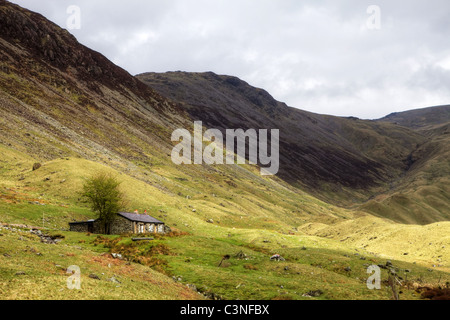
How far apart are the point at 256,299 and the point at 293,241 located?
138 ft

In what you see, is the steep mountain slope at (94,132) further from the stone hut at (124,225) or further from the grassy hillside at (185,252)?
the stone hut at (124,225)

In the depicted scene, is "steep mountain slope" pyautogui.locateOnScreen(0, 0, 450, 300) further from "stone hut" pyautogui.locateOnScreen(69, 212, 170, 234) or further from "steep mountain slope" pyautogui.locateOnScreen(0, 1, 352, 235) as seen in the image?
"stone hut" pyautogui.locateOnScreen(69, 212, 170, 234)

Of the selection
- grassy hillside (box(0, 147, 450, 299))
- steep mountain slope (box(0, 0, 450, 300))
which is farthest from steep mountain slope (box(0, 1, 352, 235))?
grassy hillside (box(0, 147, 450, 299))

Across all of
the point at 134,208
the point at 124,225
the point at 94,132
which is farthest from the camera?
the point at 94,132

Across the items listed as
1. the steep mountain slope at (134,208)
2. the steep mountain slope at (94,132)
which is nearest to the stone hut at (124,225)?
the steep mountain slope at (134,208)

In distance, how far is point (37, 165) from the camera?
3307 inches

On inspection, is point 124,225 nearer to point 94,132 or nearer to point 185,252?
point 185,252

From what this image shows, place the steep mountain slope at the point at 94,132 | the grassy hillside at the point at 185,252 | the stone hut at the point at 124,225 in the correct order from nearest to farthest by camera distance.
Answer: the grassy hillside at the point at 185,252 → the stone hut at the point at 124,225 → the steep mountain slope at the point at 94,132

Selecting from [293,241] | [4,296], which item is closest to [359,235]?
[293,241]

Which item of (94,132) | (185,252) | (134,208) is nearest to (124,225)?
(134,208)

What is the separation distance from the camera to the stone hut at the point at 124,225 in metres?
59.4

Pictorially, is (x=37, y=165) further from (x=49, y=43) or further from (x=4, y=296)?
(x=49, y=43)

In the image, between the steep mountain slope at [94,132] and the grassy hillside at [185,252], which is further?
the steep mountain slope at [94,132]

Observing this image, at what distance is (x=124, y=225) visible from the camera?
206ft
